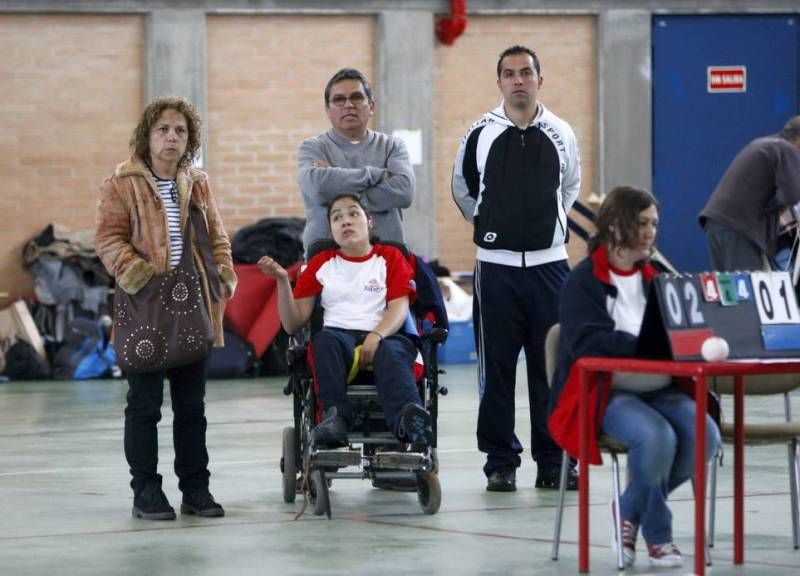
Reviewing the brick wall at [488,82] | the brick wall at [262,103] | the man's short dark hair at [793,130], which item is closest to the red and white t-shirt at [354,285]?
the man's short dark hair at [793,130]

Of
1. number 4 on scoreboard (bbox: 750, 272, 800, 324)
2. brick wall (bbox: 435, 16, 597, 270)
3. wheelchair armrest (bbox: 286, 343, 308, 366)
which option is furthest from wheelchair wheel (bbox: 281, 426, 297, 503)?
brick wall (bbox: 435, 16, 597, 270)

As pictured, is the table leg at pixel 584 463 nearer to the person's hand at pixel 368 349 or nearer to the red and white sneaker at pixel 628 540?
the red and white sneaker at pixel 628 540

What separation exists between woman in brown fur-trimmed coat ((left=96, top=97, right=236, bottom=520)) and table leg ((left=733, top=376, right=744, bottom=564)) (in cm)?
195

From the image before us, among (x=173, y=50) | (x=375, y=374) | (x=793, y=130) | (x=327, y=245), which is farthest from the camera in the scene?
(x=173, y=50)

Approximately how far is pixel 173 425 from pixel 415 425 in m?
0.88

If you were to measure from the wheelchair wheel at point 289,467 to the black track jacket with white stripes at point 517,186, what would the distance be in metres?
1.12

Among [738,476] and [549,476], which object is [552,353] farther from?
[549,476]

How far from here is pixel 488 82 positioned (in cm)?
1527

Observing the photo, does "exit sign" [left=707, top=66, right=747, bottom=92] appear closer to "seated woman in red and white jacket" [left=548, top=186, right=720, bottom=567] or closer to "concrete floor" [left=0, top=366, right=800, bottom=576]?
"concrete floor" [left=0, top=366, right=800, bottom=576]

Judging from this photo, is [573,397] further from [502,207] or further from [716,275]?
[502,207]

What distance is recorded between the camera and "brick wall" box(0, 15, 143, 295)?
14.2 m

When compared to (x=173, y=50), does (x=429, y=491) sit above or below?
below

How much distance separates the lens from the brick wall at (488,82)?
15.2 metres

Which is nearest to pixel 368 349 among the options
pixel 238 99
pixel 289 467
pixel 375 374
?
pixel 375 374
